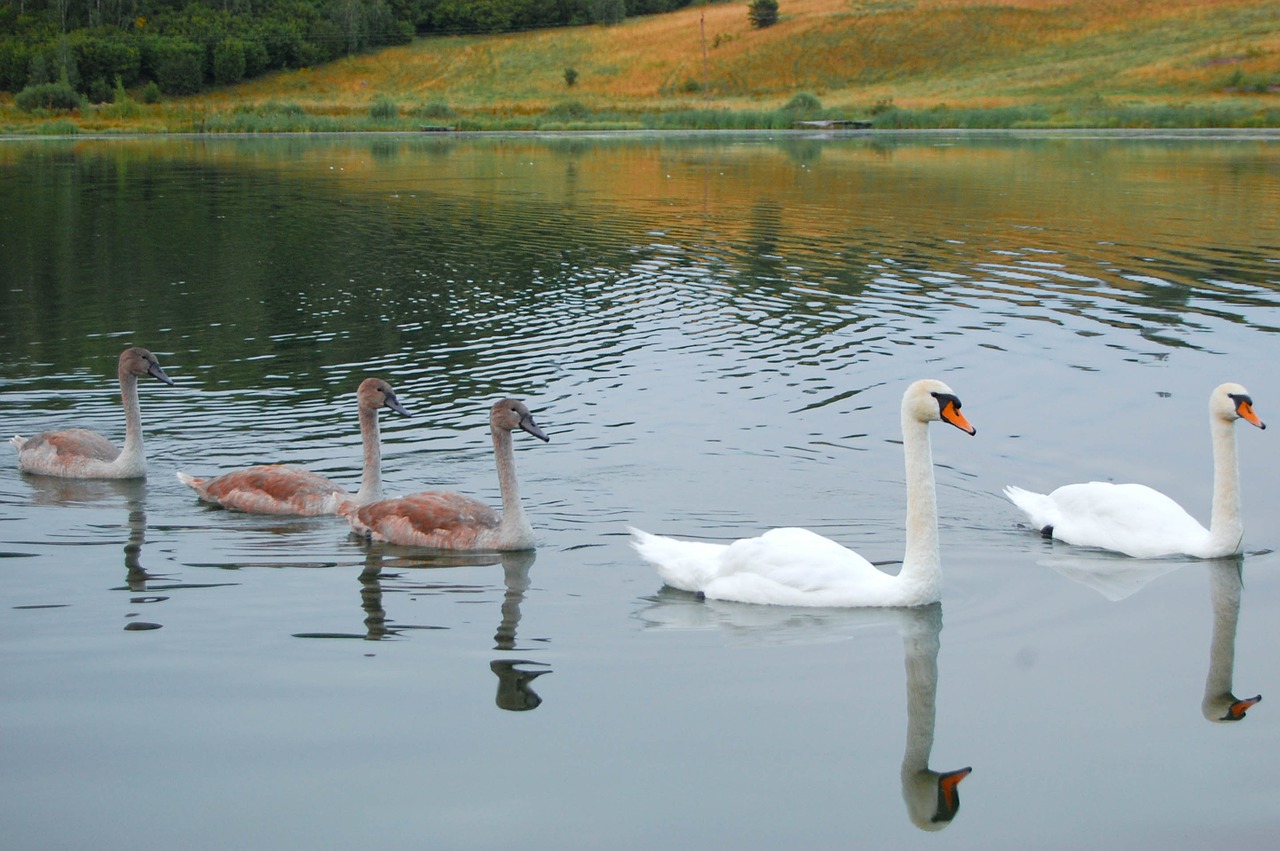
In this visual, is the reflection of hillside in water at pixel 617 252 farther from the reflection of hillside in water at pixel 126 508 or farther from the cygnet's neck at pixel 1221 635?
the cygnet's neck at pixel 1221 635

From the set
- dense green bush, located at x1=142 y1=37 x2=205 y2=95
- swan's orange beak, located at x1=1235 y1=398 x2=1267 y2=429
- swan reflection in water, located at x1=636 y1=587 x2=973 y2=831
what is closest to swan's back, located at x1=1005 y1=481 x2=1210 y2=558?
swan's orange beak, located at x1=1235 y1=398 x2=1267 y2=429

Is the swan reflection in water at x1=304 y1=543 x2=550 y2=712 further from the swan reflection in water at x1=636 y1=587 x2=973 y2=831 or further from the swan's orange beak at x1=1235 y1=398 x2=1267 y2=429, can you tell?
the swan's orange beak at x1=1235 y1=398 x2=1267 y2=429

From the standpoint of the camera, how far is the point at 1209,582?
879cm

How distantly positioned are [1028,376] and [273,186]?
29155 millimetres

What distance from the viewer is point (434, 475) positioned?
1131 centimetres

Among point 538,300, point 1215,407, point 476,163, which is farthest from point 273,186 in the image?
point 1215,407

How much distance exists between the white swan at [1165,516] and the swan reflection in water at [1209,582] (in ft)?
0.29

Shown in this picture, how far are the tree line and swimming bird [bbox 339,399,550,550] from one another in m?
96.0

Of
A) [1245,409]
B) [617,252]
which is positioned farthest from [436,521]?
[617,252]

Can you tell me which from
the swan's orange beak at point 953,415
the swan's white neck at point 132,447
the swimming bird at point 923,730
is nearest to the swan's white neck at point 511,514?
the swimming bird at point 923,730

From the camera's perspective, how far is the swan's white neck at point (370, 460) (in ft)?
33.0

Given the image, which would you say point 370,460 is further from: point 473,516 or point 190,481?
point 190,481

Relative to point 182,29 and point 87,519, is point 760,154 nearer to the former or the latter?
point 87,519

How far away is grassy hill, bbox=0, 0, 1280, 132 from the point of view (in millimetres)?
81750
